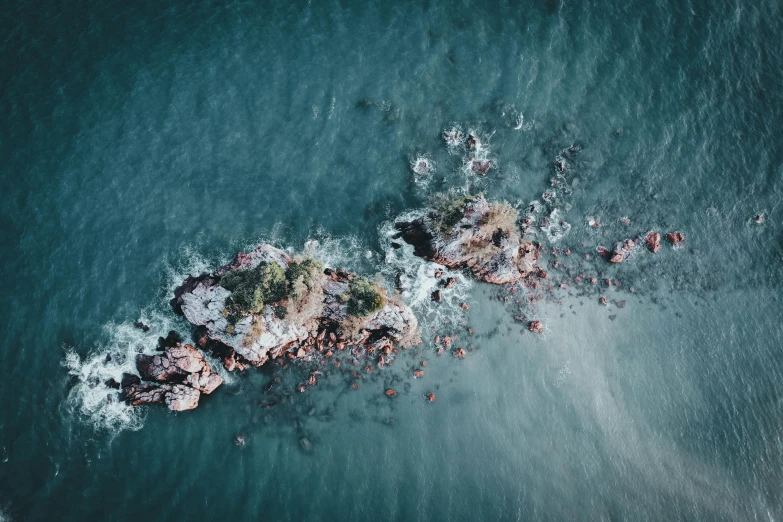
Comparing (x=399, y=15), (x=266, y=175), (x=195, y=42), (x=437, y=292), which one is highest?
(x=399, y=15)

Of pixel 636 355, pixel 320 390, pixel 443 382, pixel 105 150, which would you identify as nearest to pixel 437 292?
pixel 443 382

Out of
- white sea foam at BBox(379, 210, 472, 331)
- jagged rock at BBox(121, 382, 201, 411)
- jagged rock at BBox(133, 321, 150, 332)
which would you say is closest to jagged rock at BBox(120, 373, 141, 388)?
jagged rock at BBox(121, 382, 201, 411)

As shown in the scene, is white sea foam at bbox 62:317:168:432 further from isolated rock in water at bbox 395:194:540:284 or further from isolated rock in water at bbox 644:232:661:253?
isolated rock in water at bbox 644:232:661:253

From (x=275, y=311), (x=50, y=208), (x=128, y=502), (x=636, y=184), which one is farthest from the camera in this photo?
(x=636, y=184)

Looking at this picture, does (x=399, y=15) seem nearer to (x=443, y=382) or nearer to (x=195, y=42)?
(x=195, y=42)

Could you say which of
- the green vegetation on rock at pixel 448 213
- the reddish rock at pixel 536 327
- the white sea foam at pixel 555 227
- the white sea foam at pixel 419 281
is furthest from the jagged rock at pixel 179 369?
the white sea foam at pixel 555 227

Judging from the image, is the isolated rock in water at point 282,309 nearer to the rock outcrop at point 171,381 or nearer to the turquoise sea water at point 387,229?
the rock outcrop at point 171,381
